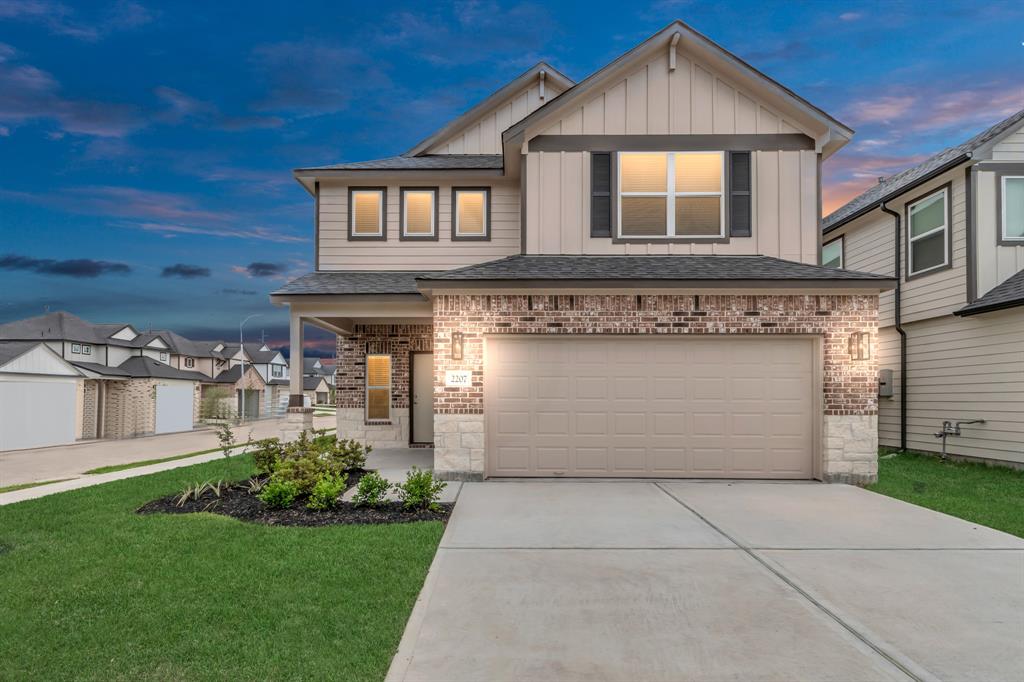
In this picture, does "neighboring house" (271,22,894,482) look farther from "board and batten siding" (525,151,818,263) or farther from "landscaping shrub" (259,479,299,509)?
"landscaping shrub" (259,479,299,509)

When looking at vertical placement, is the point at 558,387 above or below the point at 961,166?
below

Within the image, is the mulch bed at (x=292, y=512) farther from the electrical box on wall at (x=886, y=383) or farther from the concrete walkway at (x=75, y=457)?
the electrical box on wall at (x=886, y=383)

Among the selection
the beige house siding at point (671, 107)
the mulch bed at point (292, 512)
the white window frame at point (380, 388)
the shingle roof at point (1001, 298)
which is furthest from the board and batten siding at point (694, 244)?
the mulch bed at point (292, 512)

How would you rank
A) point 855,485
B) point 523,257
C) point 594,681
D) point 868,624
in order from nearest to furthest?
point 594,681 < point 868,624 < point 855,485 < point 523,257

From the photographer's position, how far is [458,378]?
9.44 m

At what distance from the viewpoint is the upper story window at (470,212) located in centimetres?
1349

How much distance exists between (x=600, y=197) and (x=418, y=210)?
482 cm

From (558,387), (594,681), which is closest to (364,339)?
(558,387)

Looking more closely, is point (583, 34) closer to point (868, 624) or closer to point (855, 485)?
point (855, 485)

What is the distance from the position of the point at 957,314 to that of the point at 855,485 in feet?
17.6

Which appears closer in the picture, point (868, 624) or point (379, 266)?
point (868, 624)

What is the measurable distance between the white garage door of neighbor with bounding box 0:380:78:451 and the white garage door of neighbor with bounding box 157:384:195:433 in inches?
230

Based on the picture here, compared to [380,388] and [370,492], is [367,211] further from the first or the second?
[370,492]

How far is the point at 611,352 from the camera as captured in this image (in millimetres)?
9664
